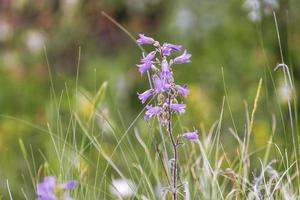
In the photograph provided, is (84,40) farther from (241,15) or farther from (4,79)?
(241,15)

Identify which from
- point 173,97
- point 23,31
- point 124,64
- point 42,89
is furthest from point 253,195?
point 23,31

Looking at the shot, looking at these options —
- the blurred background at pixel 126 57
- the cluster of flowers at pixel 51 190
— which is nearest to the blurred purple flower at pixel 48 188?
the cluster of flowers at pixel 51 190

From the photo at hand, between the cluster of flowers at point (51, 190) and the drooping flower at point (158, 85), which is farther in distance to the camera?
the drooping flower at point (158, 85)

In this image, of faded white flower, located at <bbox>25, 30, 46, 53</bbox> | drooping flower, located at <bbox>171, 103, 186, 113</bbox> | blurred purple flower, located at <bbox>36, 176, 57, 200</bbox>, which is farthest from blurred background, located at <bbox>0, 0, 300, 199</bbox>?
blurred purple flower, located at <bbox>36, 176, 57, 200</bbox>

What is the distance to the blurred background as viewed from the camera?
4.84 metres

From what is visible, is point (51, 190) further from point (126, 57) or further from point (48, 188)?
point (126, 57)

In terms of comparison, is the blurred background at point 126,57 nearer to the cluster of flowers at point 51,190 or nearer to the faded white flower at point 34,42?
the faded white flower at point 34,42

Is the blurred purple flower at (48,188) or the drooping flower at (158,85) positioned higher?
the drooping flower at (158,85)

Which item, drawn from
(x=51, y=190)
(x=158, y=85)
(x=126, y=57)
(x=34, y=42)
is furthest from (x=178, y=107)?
(x=34, y=42)

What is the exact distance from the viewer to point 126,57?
231 inches

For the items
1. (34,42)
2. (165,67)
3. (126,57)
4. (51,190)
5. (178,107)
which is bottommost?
(51,190)

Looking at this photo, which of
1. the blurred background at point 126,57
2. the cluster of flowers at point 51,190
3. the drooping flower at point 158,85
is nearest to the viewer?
the cluster of flowers at point 51,190

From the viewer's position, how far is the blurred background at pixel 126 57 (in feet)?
15.9

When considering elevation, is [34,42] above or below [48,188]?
above
